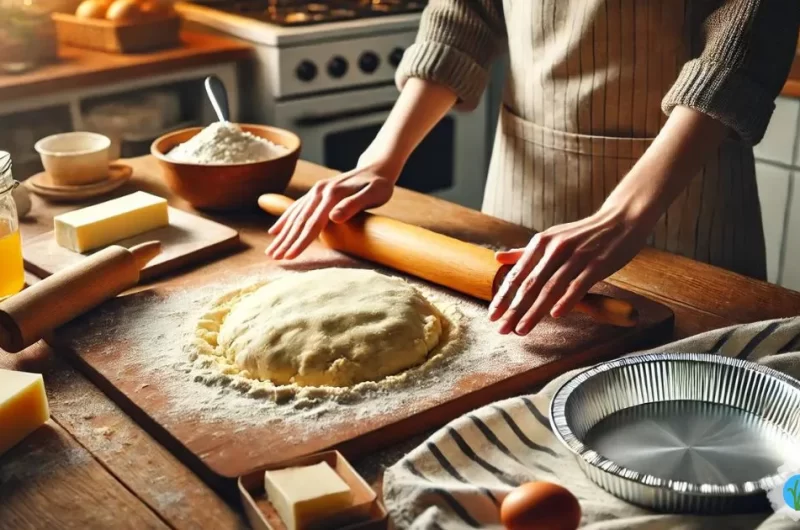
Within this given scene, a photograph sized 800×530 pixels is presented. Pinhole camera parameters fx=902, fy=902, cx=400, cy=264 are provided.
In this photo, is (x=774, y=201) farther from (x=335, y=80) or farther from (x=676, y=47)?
(x=335, y=80)

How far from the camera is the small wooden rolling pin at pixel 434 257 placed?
1.09m

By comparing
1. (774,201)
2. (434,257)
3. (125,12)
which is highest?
(125,12)

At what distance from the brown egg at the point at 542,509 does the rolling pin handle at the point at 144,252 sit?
2.27 feet

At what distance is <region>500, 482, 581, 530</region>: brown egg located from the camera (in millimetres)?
721

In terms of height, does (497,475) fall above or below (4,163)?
below

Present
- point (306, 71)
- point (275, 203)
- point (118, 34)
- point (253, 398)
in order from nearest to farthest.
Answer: point (253, 398)
point (275, 203)
point (118, 34)
point (306, 71)

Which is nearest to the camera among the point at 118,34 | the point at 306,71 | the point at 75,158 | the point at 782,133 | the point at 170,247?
the point at 170,247

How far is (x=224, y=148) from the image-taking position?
1.52 metres

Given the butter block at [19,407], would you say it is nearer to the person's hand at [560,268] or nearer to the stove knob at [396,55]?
the person's hand at [560,268]

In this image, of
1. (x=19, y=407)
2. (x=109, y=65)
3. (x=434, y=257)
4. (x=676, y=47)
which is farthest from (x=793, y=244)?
(x=19, y=407)

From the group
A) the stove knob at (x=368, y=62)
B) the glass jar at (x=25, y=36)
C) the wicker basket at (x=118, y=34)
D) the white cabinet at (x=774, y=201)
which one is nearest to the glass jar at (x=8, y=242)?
the glass jar at (x=25, y=36)

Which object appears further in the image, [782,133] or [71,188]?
[782,133]

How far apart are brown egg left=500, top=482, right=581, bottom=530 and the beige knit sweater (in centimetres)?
68

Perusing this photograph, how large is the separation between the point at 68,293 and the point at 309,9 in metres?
2.04
